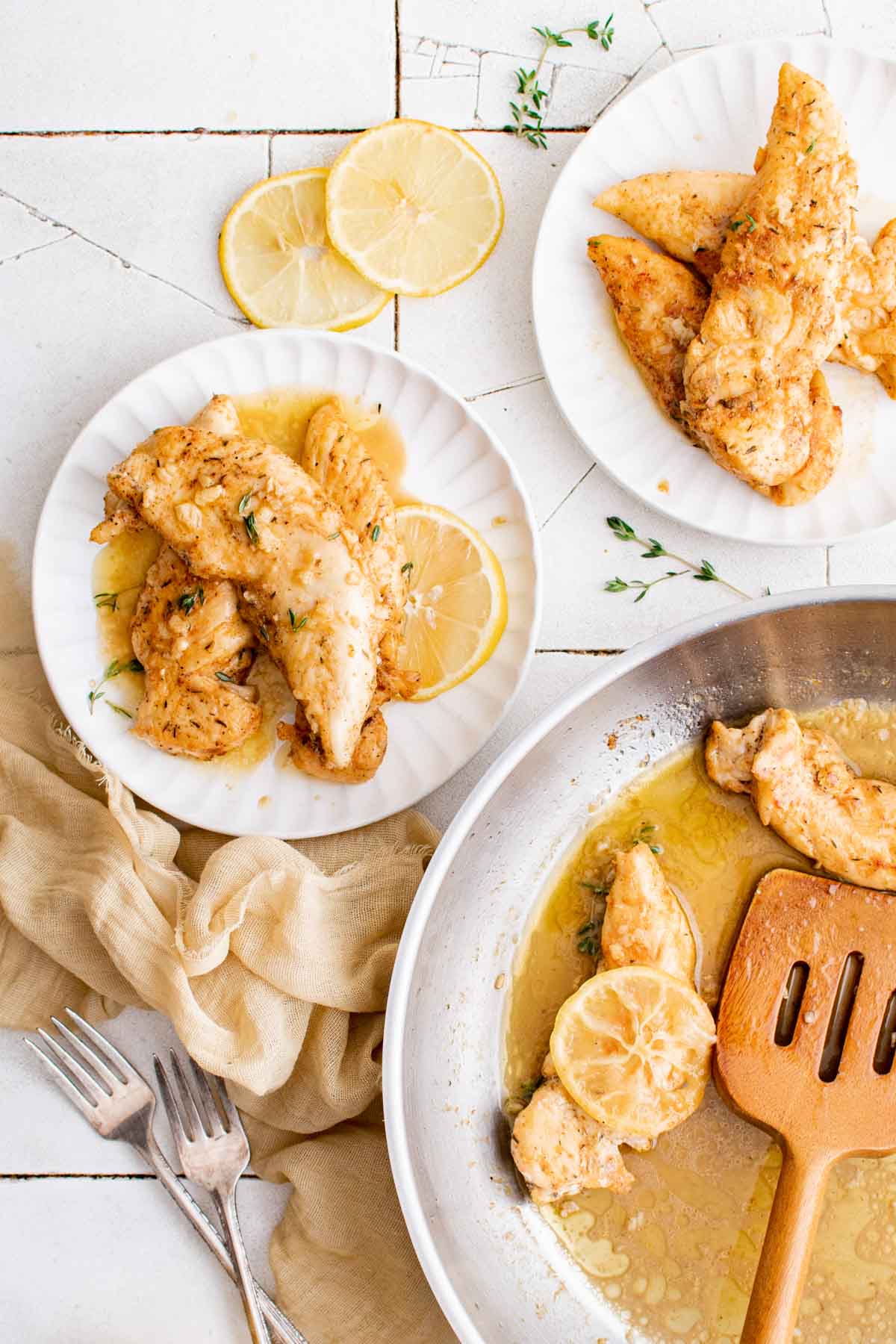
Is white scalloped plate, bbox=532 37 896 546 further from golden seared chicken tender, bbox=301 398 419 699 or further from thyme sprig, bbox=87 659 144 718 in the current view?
thyme sprig, bbox=87 659 144 718

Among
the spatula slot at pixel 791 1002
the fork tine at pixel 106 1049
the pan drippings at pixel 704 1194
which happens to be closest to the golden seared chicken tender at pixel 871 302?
the pan drippings at pixel 704 1194

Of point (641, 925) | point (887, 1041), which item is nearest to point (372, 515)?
point (641, 925)

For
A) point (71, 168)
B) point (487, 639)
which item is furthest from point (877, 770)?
point (71, 168)

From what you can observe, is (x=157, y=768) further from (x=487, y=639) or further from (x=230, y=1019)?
(x=487, y=639)

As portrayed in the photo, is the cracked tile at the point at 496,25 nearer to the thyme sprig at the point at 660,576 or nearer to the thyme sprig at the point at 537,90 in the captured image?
the thyme sprig at the point at 537,90

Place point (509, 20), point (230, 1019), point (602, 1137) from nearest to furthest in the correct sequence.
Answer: point (602, 1137)
point (230, 1019)
point (509, 20)

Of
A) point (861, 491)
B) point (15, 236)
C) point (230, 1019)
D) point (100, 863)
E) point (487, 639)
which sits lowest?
point (230, 1019)
